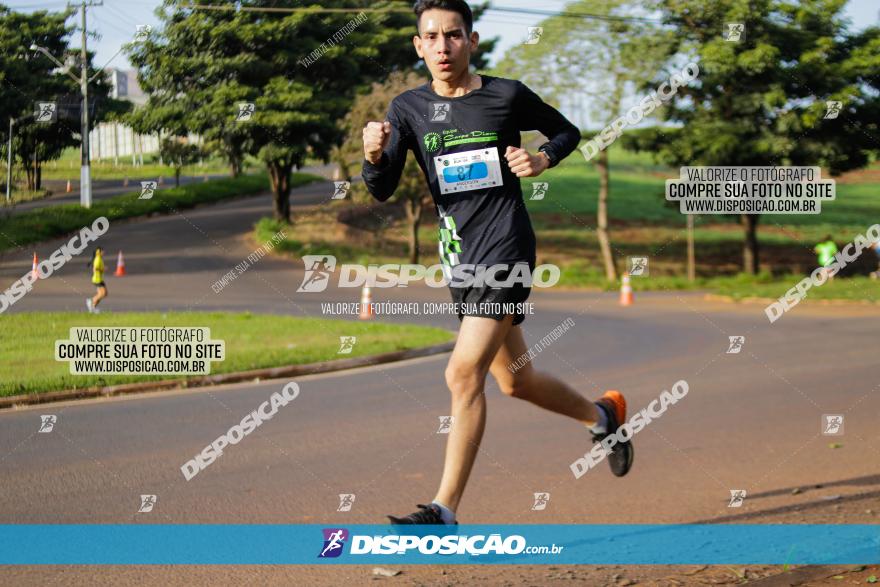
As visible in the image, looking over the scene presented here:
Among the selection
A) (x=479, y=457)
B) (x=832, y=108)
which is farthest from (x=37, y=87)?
(x=832, y=108)

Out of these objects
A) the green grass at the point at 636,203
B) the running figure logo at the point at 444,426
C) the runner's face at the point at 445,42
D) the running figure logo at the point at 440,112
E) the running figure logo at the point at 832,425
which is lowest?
the green grass at the point at 636,203

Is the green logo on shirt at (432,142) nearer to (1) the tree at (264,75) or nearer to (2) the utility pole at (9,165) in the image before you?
(2) the utility pole at (9,165)

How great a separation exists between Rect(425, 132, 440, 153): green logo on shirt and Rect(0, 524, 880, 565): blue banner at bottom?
A: 156cm

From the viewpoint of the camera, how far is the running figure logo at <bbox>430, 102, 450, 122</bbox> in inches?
167

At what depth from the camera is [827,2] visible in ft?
103

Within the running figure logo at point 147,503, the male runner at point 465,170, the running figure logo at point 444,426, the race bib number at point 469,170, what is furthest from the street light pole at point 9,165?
the race bib number at point 469,170

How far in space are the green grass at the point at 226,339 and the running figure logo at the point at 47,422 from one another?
4.43 ft

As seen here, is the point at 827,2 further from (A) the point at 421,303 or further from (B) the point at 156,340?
(B) the point at 156,340

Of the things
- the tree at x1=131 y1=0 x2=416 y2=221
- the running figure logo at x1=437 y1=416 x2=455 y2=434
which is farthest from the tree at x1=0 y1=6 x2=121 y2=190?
the running figure logo at x1=437 y1=416 x2=455 y2=434

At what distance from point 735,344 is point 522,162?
1225 cm

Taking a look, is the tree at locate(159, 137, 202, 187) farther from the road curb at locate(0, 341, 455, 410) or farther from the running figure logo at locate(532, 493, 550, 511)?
the running figure logo at locate(532, 493, 550, 511)

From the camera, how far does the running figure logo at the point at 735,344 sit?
14.6m

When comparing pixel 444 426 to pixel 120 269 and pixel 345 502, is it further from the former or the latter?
pixel 120 269

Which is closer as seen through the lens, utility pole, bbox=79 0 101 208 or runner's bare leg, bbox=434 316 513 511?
runner's bare leg, bbox=434 316 513 511
